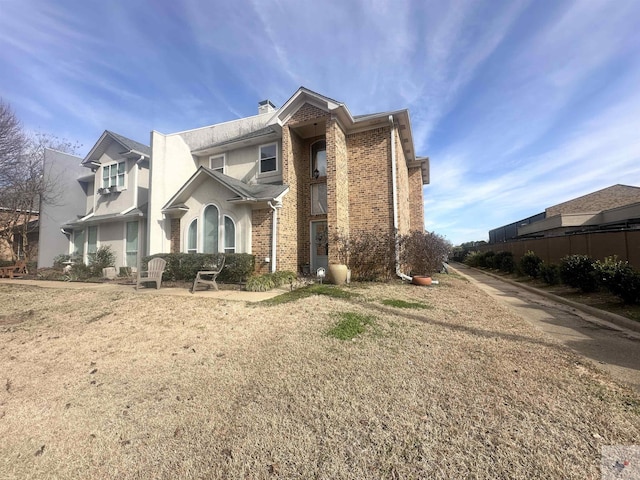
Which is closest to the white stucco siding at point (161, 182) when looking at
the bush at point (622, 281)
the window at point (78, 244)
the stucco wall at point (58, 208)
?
the window at point (78, 244)

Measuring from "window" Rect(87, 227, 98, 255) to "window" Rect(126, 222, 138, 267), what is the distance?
8.70ft

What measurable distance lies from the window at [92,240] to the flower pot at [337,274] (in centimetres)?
1352

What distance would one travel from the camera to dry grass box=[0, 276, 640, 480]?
78.7 inches

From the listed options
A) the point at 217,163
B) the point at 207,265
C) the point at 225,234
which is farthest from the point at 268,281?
the point at 217,163

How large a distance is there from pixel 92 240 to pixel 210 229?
29.8ft

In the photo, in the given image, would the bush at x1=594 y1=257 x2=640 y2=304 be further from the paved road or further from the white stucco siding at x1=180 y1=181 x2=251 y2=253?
the white stucco siding at x1=180 y1=181 x2=251 y2=253

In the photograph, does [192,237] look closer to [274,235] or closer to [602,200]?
[274,235]

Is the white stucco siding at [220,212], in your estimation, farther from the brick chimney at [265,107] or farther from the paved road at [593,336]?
the paved road at [593,336]

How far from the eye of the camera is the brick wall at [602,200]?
29.0 metres

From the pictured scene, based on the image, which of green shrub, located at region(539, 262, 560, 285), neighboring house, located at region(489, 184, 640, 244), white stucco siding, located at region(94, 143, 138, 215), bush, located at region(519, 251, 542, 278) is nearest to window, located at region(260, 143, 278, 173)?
white stucco siding, located at region(94, 143, 138, 215)

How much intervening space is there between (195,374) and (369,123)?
1112 cm

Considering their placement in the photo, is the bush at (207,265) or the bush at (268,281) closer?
the bush at (268,281)

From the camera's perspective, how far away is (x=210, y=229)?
11.2 meters

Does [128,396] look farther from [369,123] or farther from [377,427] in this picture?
[369,123]
